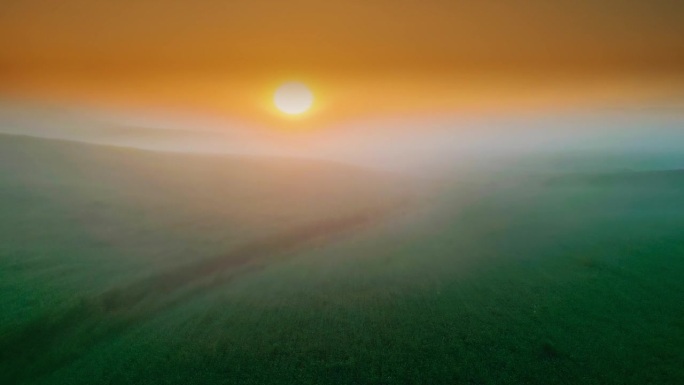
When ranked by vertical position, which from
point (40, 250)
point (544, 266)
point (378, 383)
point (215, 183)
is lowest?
point (378, 383)

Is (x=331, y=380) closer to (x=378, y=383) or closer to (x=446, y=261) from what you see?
(x=378, y=383)

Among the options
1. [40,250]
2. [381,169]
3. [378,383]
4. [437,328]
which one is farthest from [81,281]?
[381,169]

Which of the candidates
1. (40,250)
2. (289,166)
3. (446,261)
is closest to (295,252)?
(446,261)

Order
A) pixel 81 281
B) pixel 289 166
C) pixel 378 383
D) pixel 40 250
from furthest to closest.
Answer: pixel 289 166 → pixel 40 250 → pixel 81 281 → pixel 378 383

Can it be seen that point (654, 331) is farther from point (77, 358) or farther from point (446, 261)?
point (77, 358)

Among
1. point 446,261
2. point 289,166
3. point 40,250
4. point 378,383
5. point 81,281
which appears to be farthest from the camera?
point 289,166

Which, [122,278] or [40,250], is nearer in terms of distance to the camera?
[122,278]

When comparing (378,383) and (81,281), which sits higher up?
→ (81,281)
